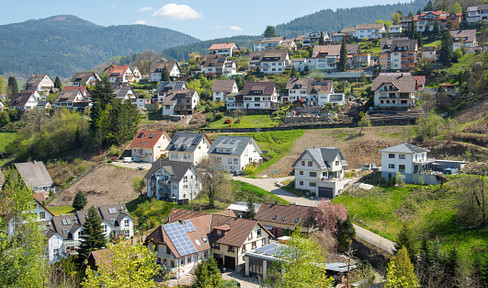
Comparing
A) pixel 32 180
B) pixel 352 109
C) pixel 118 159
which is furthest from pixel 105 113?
pixel 352 109

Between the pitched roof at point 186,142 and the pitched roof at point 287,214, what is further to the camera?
the pitched roof at point 186,142

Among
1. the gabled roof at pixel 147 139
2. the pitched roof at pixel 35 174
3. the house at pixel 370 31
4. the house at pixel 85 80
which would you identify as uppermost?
the house at pixel 370 31

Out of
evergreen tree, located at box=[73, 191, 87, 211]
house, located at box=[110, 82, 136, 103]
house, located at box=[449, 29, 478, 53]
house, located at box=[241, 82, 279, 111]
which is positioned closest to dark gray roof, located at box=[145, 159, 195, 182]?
evergreen tree, located at box=[73, 191, 87, 211]

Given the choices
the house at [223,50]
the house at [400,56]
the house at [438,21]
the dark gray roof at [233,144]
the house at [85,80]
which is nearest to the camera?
the dark gray roof at [233,144]

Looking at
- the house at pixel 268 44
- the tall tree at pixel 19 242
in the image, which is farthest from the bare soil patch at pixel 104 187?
the house at pixel 268 44

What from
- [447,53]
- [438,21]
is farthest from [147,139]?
[438,21]

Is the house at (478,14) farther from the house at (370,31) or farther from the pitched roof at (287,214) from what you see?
the pitched roof at (287,214)
